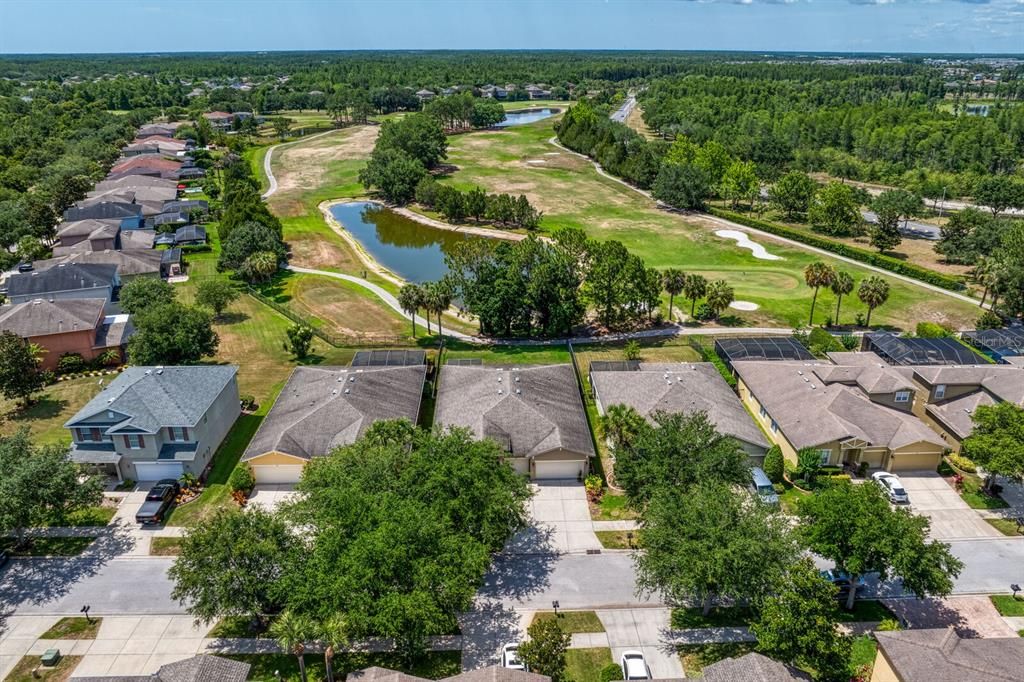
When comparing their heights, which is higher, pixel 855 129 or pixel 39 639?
pixel 855 129

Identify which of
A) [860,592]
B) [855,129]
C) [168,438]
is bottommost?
[860,592]

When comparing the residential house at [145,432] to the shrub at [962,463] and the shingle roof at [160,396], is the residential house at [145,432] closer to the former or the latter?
the shingle roof at [160,396]

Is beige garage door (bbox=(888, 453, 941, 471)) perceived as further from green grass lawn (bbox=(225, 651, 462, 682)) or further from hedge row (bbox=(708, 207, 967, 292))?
hedge row (bbox=(708, 207, 967, 292))

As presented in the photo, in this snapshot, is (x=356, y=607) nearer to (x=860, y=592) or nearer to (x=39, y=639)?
(x=39, y=639)

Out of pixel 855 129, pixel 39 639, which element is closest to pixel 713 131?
pixel 855 129

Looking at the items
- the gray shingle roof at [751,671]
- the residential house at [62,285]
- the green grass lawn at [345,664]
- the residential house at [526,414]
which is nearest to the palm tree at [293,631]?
the green grass lawn at [345,664]
